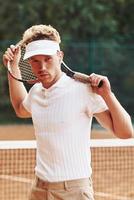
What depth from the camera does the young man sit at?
2707 millimetres

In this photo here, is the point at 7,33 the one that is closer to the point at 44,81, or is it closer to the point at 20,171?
the point at 20,171

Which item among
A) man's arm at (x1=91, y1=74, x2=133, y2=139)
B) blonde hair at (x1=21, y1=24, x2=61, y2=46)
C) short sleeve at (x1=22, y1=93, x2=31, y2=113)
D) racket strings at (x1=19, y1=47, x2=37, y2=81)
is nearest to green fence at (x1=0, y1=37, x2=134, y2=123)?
racket strings at (x1=19, y1=47, x2=37, y2=81)

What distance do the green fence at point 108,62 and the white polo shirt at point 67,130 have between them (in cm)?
1328

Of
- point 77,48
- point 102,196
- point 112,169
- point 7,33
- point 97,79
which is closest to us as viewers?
point 97,79

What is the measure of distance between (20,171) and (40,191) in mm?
5513

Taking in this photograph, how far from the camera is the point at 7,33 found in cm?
2066

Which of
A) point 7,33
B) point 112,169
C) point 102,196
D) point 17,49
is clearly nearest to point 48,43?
point 17,49

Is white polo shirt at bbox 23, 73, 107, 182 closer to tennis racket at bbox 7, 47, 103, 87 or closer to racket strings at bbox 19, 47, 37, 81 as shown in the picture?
tennis racket at bbox 7, 47, 103, 87

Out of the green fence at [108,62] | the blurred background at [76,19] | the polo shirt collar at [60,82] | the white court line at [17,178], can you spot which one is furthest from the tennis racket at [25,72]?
the blurred background at [76,19]

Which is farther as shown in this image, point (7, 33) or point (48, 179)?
point (7, 33)

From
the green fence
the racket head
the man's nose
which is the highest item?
the man's nose

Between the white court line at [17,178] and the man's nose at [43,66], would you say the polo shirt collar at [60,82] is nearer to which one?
the man's nose at [43,66]

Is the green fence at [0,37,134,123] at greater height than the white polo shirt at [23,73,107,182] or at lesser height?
lesser

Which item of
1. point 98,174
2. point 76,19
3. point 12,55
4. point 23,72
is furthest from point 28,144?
point 76,19
